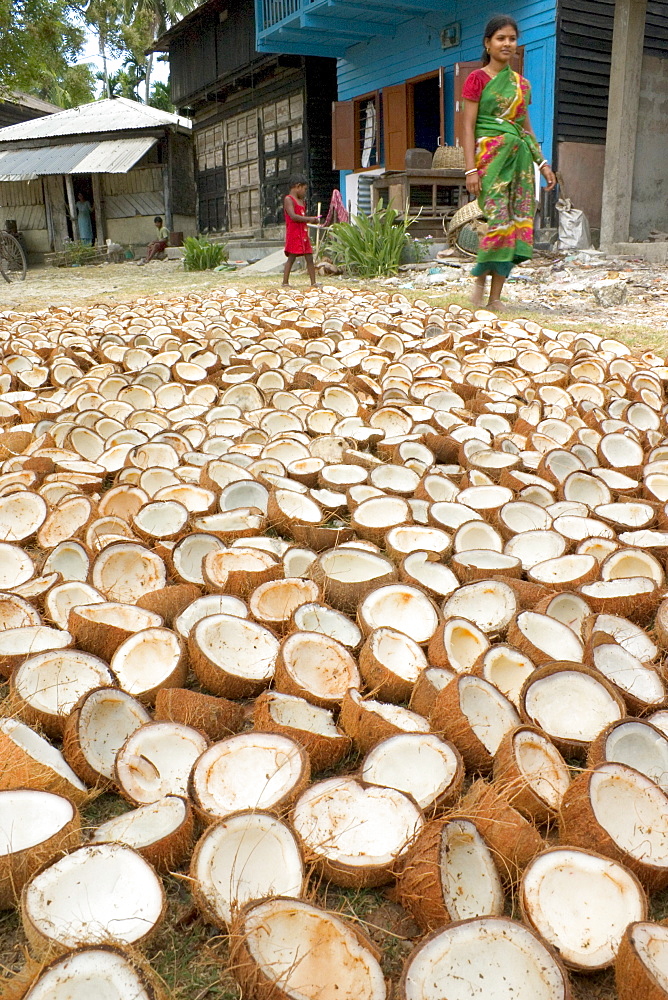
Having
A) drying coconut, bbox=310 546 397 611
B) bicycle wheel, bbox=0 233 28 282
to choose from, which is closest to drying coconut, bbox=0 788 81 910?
drying coconut, bbox=310 546 397 611

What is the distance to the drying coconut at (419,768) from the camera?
3.15ft

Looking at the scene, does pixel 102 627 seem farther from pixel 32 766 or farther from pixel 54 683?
pixel 32 766

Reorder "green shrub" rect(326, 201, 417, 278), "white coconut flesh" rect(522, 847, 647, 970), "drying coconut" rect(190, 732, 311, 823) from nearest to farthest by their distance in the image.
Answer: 1. "white coconut flesh" rect(522, 847, 647, 970)
2. "drying coconut" rect(190, 732, 311, 823)
3. "green shrub" rect(326, 201, 417, 278)

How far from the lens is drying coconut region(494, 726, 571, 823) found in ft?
3.14

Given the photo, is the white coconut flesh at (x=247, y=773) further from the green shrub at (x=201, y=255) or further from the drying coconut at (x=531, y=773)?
the green shrub at (x=201, y=255)

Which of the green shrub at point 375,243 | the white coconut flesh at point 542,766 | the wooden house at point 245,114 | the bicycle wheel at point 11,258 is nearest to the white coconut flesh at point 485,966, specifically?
the white coconut flesh at point 542,766

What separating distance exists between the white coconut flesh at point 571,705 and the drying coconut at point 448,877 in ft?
0.88

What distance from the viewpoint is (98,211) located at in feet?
54.3

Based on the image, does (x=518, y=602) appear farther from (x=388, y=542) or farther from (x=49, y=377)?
(x=49, y=377)

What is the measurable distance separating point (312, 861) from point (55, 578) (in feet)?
2.70

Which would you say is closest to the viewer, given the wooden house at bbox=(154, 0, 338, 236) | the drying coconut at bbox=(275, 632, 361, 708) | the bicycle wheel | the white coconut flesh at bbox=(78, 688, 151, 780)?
the white coconut flesh at bbox=(78, 688, 151, 780)

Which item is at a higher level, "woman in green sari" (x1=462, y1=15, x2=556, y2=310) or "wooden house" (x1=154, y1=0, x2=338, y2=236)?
"wooden house" (x1=154, y1=0, x2=338, y2=236)

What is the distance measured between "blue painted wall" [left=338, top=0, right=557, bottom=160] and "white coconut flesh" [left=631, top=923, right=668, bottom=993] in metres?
8.52

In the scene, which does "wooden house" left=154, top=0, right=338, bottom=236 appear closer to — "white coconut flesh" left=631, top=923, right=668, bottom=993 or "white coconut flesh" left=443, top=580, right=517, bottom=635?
"white coconut flesh" left=443, top=580, right=517, bottom=635
